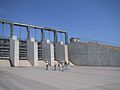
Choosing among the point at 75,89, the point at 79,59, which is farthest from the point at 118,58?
the point at 75,89

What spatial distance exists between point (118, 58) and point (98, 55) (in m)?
9.05

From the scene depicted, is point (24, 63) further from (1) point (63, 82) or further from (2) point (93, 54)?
(1) point (63, 82)

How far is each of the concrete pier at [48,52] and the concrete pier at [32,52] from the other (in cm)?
555

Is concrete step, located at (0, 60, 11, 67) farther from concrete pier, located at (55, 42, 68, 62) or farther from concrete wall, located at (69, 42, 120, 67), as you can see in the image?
concrete wall, located at (69, 42, 120, 67)

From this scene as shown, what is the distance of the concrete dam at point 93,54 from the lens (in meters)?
48.9

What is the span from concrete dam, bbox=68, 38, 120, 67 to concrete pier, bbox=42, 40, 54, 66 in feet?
28.0

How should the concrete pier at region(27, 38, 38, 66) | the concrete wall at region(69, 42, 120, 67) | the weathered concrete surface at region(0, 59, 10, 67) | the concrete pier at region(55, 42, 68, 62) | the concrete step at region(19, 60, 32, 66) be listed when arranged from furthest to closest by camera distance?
the concrete pier at region(55, 42, 68, 62) < the concrete pier at region(27, 38, 38, 66) < the concrete step at region(19, 60, 32, 66) < the weathered concrete surface at region(0, 59, 10, 67) < the concrete wall at region(69, 42, 120, 67)

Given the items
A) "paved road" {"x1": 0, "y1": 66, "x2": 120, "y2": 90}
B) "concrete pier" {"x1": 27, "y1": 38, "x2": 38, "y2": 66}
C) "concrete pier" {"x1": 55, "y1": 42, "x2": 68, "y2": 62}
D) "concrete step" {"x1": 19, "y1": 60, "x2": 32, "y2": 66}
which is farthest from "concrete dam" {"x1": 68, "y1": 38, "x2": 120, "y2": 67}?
"paved road" {"x1": 0, "y1": 66, "x2": 120, "y2": 90}

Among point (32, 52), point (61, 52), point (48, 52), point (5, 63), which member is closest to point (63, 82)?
point (5, 63)

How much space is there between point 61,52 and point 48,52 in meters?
6.86

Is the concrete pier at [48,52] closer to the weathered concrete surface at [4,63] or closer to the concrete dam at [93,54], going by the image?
the concrete dam at [93,54]

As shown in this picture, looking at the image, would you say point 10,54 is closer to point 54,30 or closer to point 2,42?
point 2,42

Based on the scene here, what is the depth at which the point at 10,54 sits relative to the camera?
183ft

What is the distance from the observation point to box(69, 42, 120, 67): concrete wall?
48.9 metres
